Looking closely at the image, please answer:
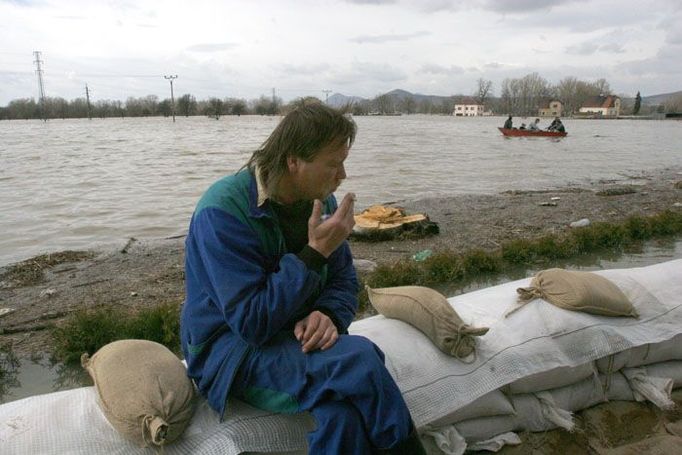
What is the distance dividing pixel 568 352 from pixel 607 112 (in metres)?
135

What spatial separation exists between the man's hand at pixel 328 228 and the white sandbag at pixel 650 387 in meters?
2.43

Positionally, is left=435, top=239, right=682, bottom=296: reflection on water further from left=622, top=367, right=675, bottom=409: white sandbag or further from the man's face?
the man's face

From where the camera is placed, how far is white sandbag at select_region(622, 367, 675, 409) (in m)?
3.30

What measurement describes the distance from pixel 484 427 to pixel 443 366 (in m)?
0.43

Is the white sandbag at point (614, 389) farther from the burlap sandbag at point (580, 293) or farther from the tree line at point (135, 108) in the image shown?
the tree line at point (135, 108)

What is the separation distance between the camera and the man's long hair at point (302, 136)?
215 centimetres

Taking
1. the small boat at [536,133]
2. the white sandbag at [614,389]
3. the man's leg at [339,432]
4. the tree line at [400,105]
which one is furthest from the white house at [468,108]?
the man's leg at [339,432]

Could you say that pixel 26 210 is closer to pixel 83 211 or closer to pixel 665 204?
pixel 83 211

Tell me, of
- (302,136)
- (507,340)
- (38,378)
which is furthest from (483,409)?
(38,378)

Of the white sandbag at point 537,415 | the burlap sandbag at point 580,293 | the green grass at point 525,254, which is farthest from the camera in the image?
the green grass at point 525,254

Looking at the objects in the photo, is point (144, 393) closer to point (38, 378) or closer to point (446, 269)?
point (38, 378)

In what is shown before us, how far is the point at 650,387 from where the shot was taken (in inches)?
133

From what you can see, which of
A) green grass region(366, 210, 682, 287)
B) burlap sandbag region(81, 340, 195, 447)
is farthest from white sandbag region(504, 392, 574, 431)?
green grass region(366, 210, 682, 287)

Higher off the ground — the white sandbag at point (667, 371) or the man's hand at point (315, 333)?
the man's hand at point (315, 333)
